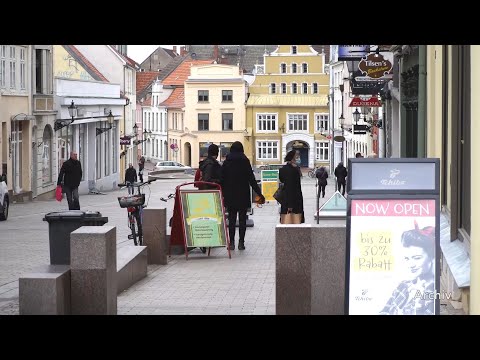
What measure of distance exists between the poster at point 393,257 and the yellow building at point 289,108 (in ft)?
287

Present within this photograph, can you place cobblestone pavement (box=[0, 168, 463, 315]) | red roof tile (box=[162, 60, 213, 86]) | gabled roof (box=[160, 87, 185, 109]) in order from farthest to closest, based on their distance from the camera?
red roof tile (box=[162, 60, 213, 86])
gabled roof (box=[160, 87, 185, 109])
cobblestone pavement (box=[0, 168, 463, 315])

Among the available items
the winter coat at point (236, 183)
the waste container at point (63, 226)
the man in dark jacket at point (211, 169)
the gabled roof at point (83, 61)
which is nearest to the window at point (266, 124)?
the gabled roof at point (83, 61)

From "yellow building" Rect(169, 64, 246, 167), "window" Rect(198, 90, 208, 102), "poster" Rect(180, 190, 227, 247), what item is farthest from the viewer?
"window" Rect(198, 90, 208, 102)

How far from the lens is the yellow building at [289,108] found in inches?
3858

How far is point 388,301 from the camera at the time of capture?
31.0 ft

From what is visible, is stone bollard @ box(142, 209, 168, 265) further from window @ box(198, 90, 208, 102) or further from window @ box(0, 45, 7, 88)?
window @ box(198, 90, 208, 102)

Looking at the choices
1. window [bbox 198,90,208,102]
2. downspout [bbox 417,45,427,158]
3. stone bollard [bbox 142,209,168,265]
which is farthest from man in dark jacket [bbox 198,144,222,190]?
window [bbox 198,90,208,102]

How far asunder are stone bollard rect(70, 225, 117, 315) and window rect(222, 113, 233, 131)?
9089cm

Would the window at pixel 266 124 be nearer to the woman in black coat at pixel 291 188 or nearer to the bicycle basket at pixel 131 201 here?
the woman in black coat at pixel 291 188

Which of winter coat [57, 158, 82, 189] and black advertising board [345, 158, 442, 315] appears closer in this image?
black advertising board [345, 158, 442, 315]

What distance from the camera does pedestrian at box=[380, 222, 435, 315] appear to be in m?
9.45

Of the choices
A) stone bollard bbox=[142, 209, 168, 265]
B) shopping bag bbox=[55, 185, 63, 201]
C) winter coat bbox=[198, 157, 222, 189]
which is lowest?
stone bollard bbox=[142, 209, 168, 265]

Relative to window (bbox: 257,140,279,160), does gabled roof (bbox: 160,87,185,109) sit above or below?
above
